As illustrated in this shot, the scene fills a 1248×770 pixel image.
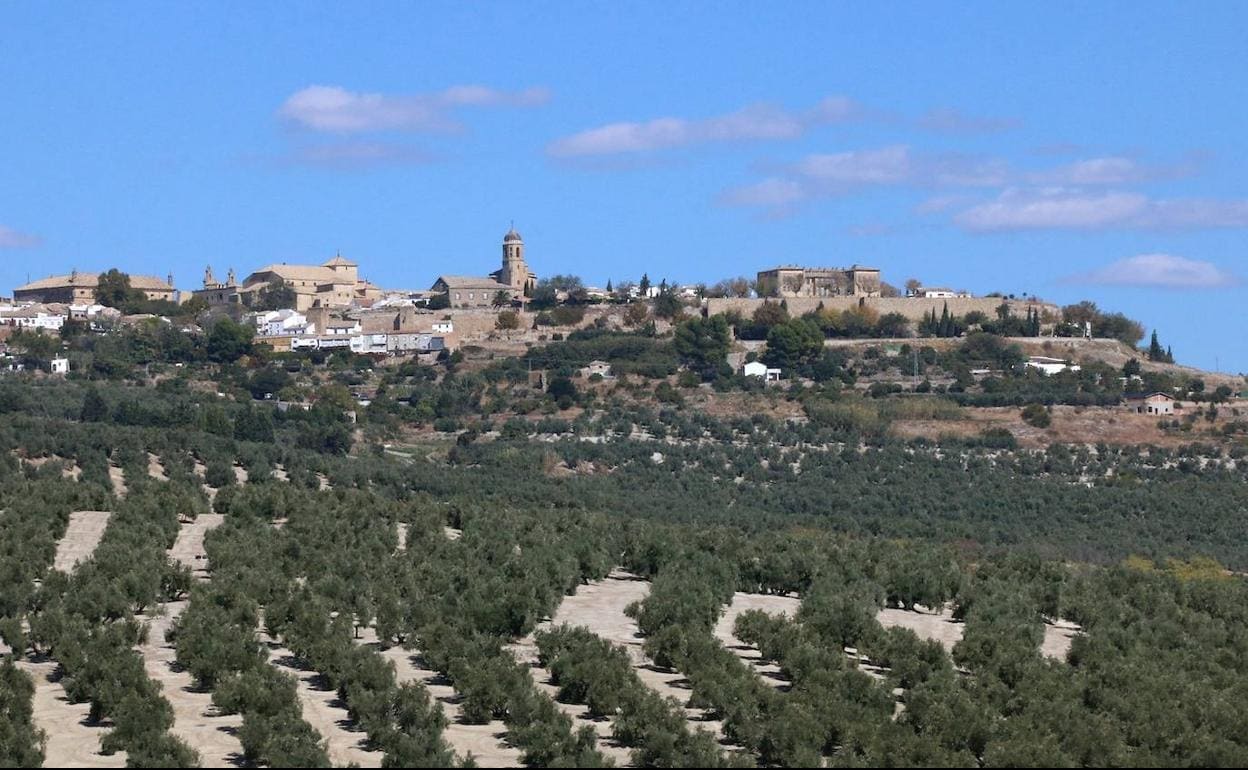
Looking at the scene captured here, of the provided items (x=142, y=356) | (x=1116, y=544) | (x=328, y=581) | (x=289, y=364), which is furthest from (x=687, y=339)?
(x=328, y=581)

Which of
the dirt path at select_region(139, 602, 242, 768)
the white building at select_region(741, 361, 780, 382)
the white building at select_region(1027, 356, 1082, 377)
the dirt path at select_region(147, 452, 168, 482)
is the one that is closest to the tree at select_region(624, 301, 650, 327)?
the white building at select_region(741, 361, 780, 382)

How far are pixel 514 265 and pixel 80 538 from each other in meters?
80.5

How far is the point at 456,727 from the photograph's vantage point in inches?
773

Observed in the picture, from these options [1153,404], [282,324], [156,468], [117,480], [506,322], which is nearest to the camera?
[117,480]

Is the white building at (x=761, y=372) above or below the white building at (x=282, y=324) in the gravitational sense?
below

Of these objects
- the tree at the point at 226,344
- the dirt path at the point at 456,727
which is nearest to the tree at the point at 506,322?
the tree at the point at 226,344

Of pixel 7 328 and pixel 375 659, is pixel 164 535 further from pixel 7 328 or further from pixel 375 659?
pixel 7 328

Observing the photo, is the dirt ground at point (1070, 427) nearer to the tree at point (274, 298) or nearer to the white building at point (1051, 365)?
the white building at point (1051, 365)

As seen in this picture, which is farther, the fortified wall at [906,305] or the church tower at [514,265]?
the church tower at [514,265]

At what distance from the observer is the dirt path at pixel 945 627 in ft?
86.3

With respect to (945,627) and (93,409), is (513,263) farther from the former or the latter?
(945,627)

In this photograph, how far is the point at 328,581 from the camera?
25.8m

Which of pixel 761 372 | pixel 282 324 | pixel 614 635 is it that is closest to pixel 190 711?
pixel 614 635

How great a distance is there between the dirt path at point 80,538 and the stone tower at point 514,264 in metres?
76.9
